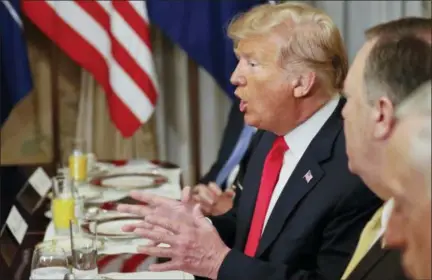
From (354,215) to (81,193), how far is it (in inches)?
45.0

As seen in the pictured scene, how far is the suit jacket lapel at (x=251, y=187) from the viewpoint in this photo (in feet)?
6.54

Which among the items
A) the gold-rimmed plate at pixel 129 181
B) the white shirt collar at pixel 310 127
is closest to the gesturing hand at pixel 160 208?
the white shirt collar at pixel 310 127

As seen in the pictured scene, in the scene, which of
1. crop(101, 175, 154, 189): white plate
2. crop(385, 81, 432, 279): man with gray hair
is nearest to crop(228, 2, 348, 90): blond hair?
crop(385, 81, 432, 279): man with gray hair

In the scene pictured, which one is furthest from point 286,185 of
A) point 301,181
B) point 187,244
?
point 187,244

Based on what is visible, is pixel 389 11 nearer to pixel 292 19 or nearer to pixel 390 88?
pixel 292 19

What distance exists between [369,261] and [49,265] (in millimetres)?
770

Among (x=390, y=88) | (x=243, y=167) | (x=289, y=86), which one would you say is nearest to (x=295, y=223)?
(x=289, y=86)

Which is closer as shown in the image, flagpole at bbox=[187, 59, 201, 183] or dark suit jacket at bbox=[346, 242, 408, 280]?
dark suit jacket at bbox=[346, 242, 408, 280]

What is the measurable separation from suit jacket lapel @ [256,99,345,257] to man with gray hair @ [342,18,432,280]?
22.7 inches

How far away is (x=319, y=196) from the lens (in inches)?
68.5

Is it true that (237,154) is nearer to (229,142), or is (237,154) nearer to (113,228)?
(229,142)

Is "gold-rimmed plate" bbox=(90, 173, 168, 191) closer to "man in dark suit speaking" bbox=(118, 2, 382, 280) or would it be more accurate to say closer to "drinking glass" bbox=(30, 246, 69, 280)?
Result: "man in dark suit speaking" bbox=(118, 2, 382, 280)

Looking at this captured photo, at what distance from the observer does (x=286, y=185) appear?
72.2 inches

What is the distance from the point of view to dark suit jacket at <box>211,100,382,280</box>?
66.3 inches
